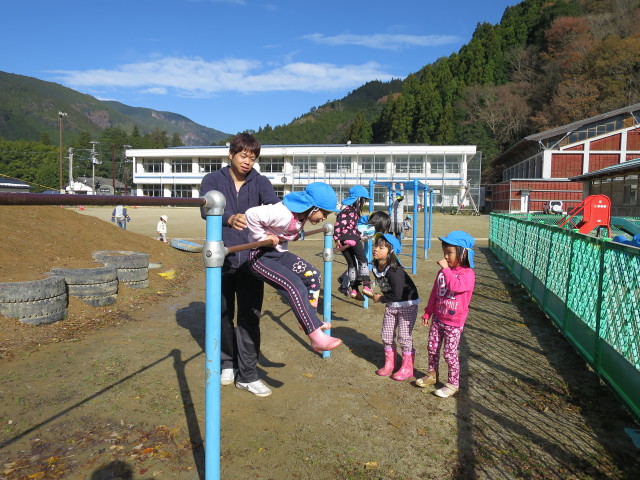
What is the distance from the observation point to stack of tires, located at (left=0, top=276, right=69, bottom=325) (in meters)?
4.91

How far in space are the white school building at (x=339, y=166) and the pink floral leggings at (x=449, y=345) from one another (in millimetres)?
41895

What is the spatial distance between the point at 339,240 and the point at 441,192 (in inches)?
1724

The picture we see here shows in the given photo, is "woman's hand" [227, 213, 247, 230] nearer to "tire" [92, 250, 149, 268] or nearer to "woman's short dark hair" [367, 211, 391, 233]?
"woman's short dark hair" [367, 211, 391, 233]

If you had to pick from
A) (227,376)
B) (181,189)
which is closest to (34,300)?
(227,376)

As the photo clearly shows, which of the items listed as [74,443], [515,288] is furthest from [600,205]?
[74,443]

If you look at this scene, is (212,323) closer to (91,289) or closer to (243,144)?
(243,144)

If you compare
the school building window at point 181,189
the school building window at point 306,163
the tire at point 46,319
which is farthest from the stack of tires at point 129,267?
the school building window at point 181,189

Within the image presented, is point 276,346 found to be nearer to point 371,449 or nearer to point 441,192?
point 371,449

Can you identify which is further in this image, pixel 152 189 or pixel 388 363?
pixel 152 189

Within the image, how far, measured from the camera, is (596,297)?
4230mm

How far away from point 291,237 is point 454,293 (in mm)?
1358

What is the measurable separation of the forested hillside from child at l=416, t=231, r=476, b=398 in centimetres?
5164

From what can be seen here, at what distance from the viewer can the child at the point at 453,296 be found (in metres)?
3.54

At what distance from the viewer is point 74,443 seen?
277 centimetres
